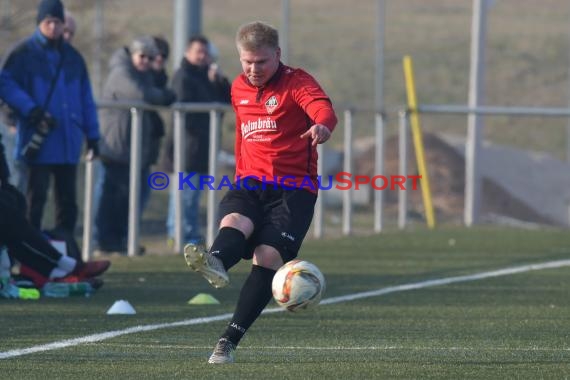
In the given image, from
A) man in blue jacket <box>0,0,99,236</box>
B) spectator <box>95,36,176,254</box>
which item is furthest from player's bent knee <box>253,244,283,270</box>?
spectator <box>95,36,176,254</box>

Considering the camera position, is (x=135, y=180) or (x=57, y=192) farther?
(x=135, y=180)

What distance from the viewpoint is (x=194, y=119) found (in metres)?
15.6

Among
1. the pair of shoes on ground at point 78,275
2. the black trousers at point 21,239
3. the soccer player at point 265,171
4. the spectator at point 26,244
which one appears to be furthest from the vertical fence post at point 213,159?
the soccer player at point 265,171

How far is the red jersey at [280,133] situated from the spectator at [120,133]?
6.50 meters

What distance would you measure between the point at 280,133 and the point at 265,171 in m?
0.21

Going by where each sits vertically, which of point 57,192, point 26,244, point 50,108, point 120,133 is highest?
point 50,108

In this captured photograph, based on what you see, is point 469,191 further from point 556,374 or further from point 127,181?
point 556,374

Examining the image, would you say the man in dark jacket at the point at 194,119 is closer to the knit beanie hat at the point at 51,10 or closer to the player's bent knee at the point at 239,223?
the knit beanie hat at the point at 51,10

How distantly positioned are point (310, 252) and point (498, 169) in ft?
47.9

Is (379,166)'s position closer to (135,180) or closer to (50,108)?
(135,180)

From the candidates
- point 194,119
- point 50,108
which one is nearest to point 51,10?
point 50,108

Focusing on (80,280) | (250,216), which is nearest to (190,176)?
(80,280)

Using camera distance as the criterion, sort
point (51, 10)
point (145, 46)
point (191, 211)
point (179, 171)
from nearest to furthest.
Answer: point (51, 10) < point (145, 46) < point (179, 171) < point (191, 211)

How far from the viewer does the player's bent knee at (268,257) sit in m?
8.01
